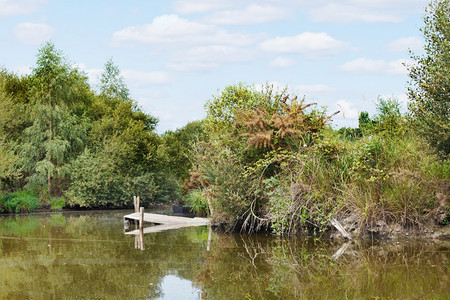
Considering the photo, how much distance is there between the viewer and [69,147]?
31844mm

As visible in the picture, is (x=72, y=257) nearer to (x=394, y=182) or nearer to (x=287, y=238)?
(x=287, y=238)

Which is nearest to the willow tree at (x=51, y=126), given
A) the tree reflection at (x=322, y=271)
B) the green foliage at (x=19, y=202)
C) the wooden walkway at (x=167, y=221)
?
the green foliage at (x=19, y=202)

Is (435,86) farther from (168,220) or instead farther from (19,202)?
(19,202)

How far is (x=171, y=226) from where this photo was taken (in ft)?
71.3

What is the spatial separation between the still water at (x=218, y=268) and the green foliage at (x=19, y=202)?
11653 millimetres

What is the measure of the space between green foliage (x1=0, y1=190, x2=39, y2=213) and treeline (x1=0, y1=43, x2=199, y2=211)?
48 millimetres

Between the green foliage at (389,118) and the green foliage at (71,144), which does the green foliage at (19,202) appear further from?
the green foliage at (389,118)

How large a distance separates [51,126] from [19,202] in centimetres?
493

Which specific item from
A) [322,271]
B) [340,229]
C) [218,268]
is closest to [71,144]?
[340,229]

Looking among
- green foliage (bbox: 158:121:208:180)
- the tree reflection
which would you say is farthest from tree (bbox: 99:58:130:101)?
the tree reflection

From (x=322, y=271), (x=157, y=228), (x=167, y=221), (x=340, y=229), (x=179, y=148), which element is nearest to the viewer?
(x=322, y=271)

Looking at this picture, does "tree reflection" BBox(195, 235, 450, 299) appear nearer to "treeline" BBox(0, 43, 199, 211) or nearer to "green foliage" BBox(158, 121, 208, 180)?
"treeline" BBox(0, 43, 199, 211)

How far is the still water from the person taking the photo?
31.6ft

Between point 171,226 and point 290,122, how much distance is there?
7.25 meters
